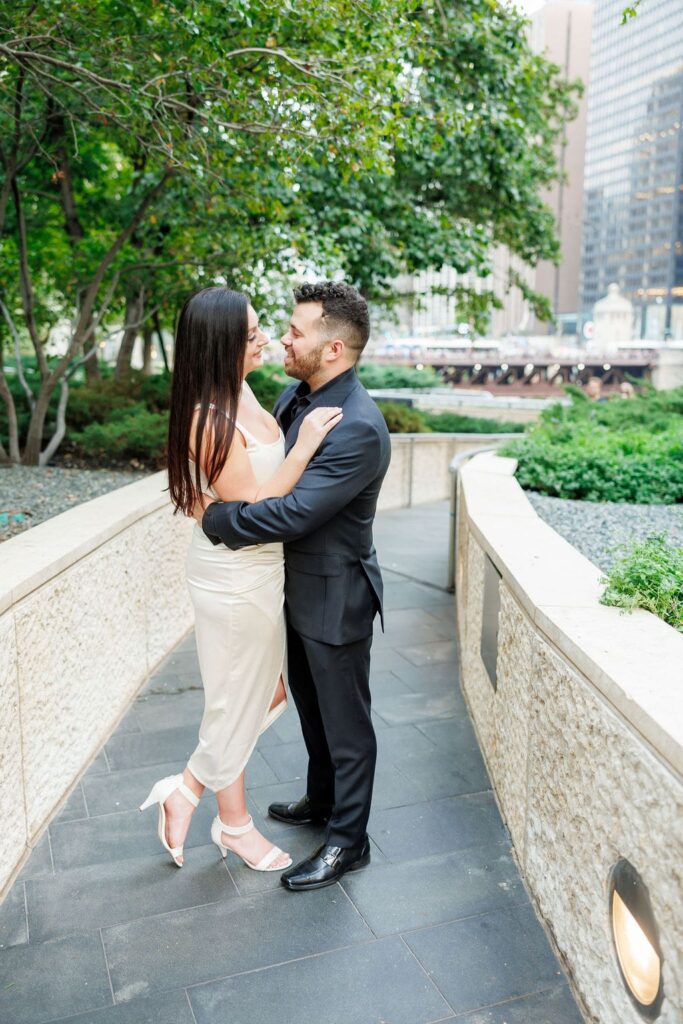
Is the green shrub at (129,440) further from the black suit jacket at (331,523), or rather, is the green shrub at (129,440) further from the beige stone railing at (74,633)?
the black suit jacket at (331,523)

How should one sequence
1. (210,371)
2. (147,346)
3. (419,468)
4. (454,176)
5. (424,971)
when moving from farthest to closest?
(147,346), (454,176), (419,468), (210,371), (424,971)

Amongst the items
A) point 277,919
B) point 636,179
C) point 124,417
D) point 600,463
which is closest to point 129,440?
point 124,417

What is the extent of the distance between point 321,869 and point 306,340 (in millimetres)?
1929

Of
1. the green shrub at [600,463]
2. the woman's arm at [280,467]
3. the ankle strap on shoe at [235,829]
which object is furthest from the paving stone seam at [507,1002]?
the green shrub at [600,463]

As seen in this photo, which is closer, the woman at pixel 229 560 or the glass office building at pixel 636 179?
the woman at pixel 229 560

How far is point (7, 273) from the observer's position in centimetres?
1134

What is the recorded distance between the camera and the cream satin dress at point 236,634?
3.12 m

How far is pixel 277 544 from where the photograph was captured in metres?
3.20

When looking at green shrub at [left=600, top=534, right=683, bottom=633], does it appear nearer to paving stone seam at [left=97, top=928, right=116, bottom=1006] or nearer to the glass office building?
paving stone seam at [left=97, top=928, right=116, bottom=1006]

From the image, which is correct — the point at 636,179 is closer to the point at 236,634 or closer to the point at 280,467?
the point at 280,467

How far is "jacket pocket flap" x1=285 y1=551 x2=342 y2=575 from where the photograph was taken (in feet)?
10.3

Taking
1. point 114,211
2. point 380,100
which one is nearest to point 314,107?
point 380,100

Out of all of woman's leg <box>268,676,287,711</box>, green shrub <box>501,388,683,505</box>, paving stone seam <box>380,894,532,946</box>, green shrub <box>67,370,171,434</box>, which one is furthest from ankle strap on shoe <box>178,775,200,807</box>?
green shrub <box>67,370,171,434</box>

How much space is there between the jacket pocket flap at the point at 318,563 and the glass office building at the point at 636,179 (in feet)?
351
